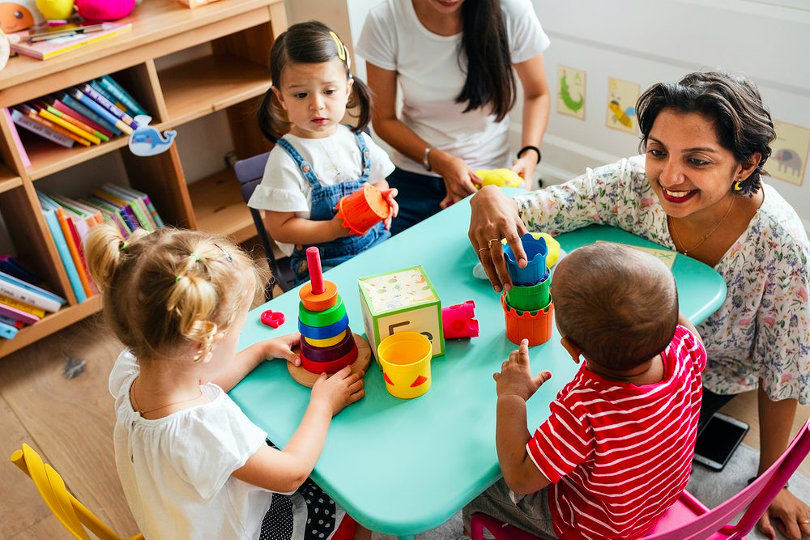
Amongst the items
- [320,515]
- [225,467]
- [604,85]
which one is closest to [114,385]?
[225,467]

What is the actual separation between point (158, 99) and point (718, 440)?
2.03 metres

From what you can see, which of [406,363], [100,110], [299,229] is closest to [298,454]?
[406,363]

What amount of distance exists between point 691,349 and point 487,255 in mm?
411

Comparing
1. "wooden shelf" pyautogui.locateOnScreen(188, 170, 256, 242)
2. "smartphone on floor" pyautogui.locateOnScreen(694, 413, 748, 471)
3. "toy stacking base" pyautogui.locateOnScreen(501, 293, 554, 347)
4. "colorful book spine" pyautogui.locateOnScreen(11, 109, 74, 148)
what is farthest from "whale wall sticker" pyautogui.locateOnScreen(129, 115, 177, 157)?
"smartphone on floor" pyautogui.locateOnScreen(694, 413, 748, 471)

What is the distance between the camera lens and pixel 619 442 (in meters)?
1.10

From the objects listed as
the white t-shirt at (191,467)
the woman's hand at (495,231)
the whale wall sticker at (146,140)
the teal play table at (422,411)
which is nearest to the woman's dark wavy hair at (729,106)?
the teal play table at (422,411)

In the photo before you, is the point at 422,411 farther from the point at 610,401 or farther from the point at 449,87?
the point at 449,87

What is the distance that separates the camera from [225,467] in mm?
1150

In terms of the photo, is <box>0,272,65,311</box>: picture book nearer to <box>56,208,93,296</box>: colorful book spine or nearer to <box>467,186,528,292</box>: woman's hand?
<box>56,208,93,296</box>: colorful book spine

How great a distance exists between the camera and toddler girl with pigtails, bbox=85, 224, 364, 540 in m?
1.14

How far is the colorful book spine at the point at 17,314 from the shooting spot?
2421 mm

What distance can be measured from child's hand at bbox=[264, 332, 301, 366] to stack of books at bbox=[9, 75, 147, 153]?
1.41 metres

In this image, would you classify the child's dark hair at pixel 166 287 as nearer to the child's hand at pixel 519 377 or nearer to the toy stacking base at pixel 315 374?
the toy stacking base at pixel 315 374

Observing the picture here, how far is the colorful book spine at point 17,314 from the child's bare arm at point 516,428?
72.9 inches
